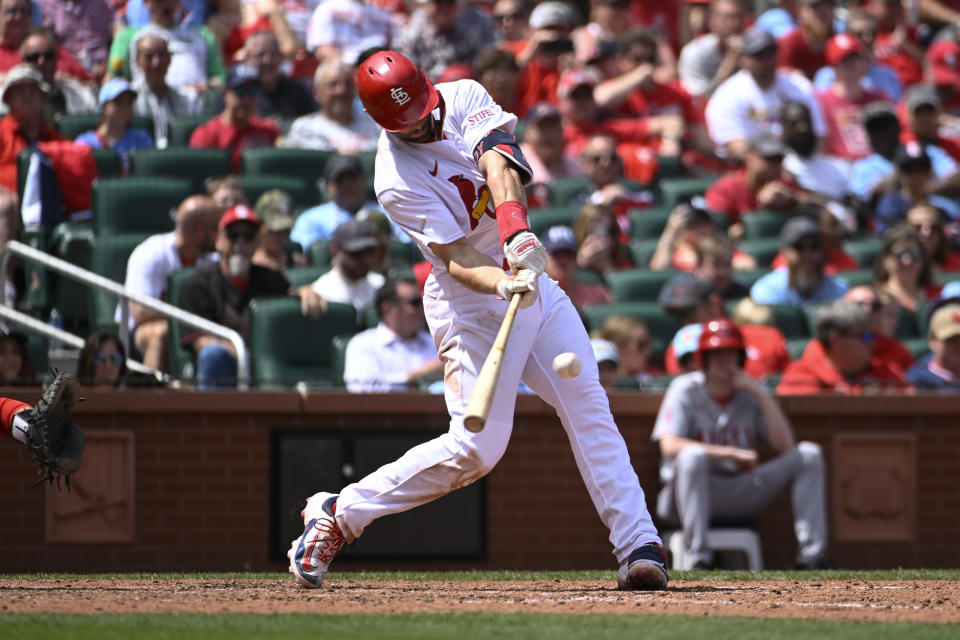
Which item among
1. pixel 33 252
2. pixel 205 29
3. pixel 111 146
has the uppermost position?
pixel 205 29

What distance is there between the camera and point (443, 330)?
5250mm

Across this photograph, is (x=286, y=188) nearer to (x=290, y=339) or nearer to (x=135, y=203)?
(x=135, y=203)

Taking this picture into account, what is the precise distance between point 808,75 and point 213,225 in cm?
665

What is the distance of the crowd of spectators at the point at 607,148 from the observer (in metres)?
8.80

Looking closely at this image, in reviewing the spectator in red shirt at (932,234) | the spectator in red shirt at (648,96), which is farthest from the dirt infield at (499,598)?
the spectator in red shirt at (648,96)

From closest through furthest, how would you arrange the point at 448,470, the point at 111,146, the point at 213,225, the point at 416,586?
the point at 448,470
the point at 416,586
the point at 213,225
the point at 111,146

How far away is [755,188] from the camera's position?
11086 millimetres

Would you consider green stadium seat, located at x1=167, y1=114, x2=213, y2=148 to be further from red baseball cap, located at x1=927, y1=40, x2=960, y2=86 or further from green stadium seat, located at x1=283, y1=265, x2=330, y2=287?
red baseball cap, located at x1=927, y1=40, x2=960, y2=86

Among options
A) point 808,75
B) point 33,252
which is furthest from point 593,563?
point 808,75

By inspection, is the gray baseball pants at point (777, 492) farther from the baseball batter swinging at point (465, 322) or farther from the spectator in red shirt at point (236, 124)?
the spectator in red shirt at point (236, 124)

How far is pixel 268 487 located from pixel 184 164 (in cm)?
323

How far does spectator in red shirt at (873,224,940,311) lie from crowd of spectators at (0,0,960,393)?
0.02m

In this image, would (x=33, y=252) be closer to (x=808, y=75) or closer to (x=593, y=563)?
(x=593, y=563)

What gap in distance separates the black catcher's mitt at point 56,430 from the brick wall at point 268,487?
194cm
